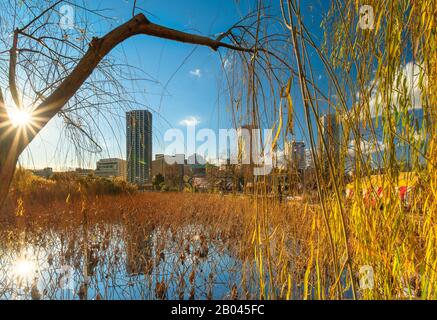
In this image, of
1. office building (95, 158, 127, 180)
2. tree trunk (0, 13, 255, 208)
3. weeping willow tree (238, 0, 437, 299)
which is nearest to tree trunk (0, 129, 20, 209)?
tree trunk (0, 13, 255, 208)

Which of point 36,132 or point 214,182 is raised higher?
point 36,132

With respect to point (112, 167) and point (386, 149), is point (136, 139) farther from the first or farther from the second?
point (386, 149)

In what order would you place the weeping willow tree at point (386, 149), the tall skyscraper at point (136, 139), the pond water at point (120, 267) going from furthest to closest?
1. the pond water at point (120, 267)
2. the tall skyscraper at point (136, 139)
3. the weeping willow tree at point (386, 149)

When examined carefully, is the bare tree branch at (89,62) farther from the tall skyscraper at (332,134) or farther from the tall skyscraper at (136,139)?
the tall skyscraper at (332,134)

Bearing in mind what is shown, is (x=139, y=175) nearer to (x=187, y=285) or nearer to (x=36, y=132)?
(x=36, y=132)

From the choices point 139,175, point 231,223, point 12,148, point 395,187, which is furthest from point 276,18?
point 231,223

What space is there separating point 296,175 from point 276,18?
1.68 feet

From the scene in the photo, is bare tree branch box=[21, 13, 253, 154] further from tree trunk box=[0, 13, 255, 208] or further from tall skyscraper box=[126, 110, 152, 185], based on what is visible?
tall skyscraper box=[126, 110, 152, 185]

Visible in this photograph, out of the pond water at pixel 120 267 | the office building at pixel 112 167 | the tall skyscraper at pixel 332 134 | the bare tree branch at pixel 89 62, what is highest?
the bare tree branch at pixel 89 62

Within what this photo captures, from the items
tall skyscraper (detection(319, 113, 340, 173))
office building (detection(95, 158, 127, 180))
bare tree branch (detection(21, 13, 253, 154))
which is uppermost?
bare tree branch (detection(21, 13, 253, 154))

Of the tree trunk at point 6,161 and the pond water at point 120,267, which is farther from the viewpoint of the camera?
the pond water at point 120,267

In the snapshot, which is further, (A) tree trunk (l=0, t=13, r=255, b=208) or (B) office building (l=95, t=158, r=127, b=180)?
(B) office building (l=95, t=158, r=127, b=180)

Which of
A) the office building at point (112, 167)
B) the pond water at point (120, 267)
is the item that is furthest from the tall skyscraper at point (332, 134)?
the pond water at point (120, 267)
